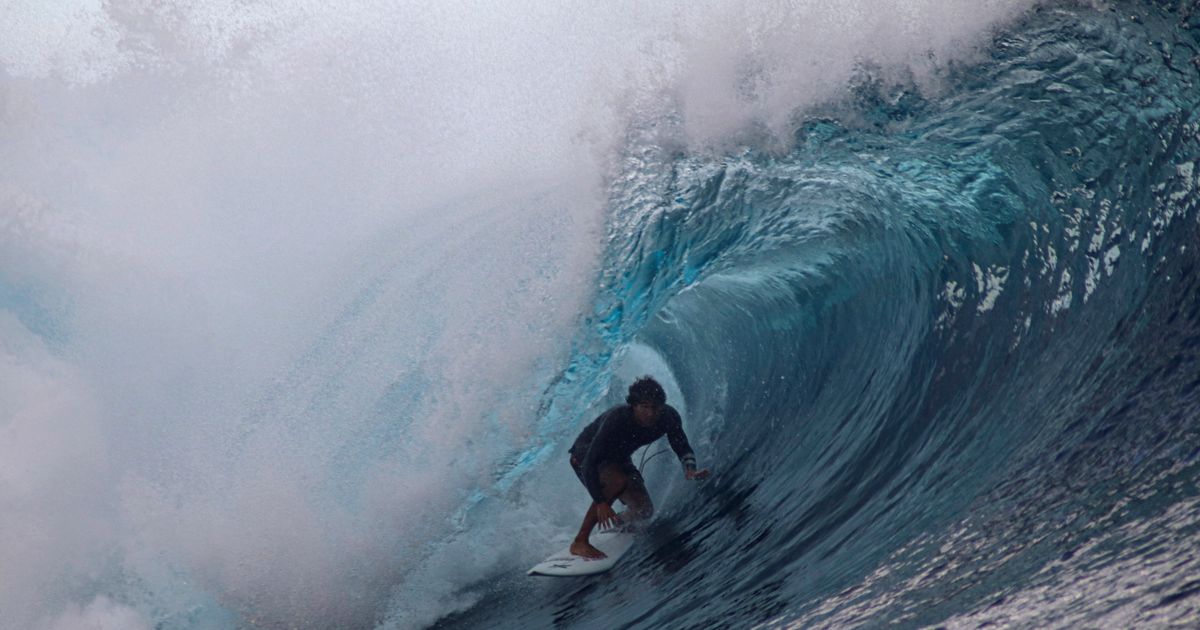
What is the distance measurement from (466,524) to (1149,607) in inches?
183

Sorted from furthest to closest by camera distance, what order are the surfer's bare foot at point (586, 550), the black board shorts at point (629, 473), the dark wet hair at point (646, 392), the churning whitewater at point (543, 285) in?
the black board shorts at point (629, 473)
the surfer's bare foot at point (586, 550)
the dark wet hair at point (646, 392)
the churning whitewater at point (543, 285)

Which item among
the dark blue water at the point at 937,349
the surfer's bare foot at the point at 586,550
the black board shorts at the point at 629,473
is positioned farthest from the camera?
the black board shorts at the point at 629,473

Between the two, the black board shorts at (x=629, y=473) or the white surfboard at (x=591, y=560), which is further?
the black board shorts at (x=629, y=473)

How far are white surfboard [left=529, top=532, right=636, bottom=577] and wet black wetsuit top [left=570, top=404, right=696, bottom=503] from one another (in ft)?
1.05

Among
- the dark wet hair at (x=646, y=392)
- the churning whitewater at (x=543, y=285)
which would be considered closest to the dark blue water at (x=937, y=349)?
the churning whitewater at (x=543, y=285)

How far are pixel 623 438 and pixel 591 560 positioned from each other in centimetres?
65

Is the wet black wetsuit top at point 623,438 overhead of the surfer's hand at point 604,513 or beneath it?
overhead

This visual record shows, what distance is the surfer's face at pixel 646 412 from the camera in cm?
498

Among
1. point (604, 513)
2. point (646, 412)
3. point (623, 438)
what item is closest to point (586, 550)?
point (604, 513)

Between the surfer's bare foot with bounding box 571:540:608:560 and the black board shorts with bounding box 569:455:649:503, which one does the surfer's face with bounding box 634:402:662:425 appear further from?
the surfer's bare foot with bounding box 571:540:608:560

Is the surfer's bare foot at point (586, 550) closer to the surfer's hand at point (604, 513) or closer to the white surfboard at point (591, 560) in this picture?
the white surfboard at point (591, 560)

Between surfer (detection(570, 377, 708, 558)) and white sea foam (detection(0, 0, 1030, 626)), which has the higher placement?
white sea foam (detection(0, 0, 1030, 626))

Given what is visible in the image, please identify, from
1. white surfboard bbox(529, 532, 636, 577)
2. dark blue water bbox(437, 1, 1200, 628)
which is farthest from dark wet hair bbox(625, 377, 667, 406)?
white surfboard bbox(529, 532, 636, 577)

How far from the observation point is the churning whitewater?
4246 millimetres
